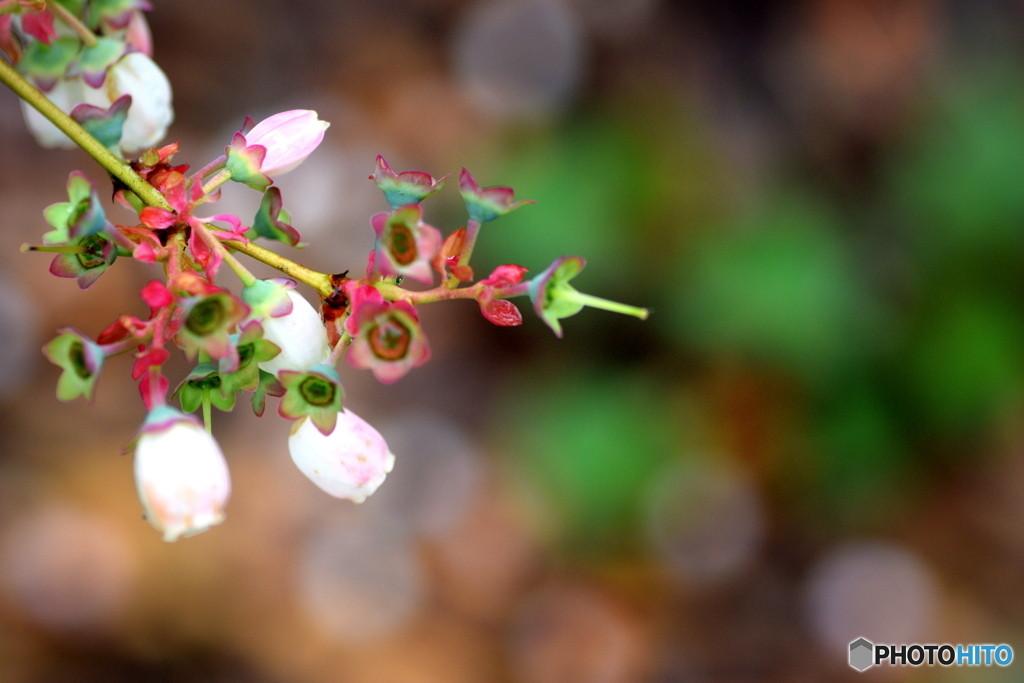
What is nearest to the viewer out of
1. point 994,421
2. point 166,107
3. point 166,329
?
point 166,329

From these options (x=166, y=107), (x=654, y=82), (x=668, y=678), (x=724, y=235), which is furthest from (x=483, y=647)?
(x=166, y=107)

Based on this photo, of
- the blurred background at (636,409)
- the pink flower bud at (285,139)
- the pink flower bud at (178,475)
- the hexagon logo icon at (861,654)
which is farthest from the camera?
the hexagon logo icon at (861,654)

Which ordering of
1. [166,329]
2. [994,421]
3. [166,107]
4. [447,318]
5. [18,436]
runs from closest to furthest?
1. [166,329]
2. [166,107]
3. [18,436]
4. [994,421]
5. [447,318]

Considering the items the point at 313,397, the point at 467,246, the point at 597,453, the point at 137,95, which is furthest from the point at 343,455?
the point at 597,453

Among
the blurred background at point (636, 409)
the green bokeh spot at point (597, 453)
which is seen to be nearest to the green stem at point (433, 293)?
the blurred background at point (636, 409)

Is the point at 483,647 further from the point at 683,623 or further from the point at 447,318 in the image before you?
the point at 447,318

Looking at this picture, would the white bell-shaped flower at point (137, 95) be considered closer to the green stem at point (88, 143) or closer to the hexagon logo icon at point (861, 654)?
the green stem at point (88, 143)

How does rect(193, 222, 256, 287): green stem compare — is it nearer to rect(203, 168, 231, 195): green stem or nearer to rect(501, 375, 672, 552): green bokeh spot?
rect(203, 168, 231, 195): green stem

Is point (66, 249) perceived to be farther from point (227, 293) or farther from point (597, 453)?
point (597, 453)
